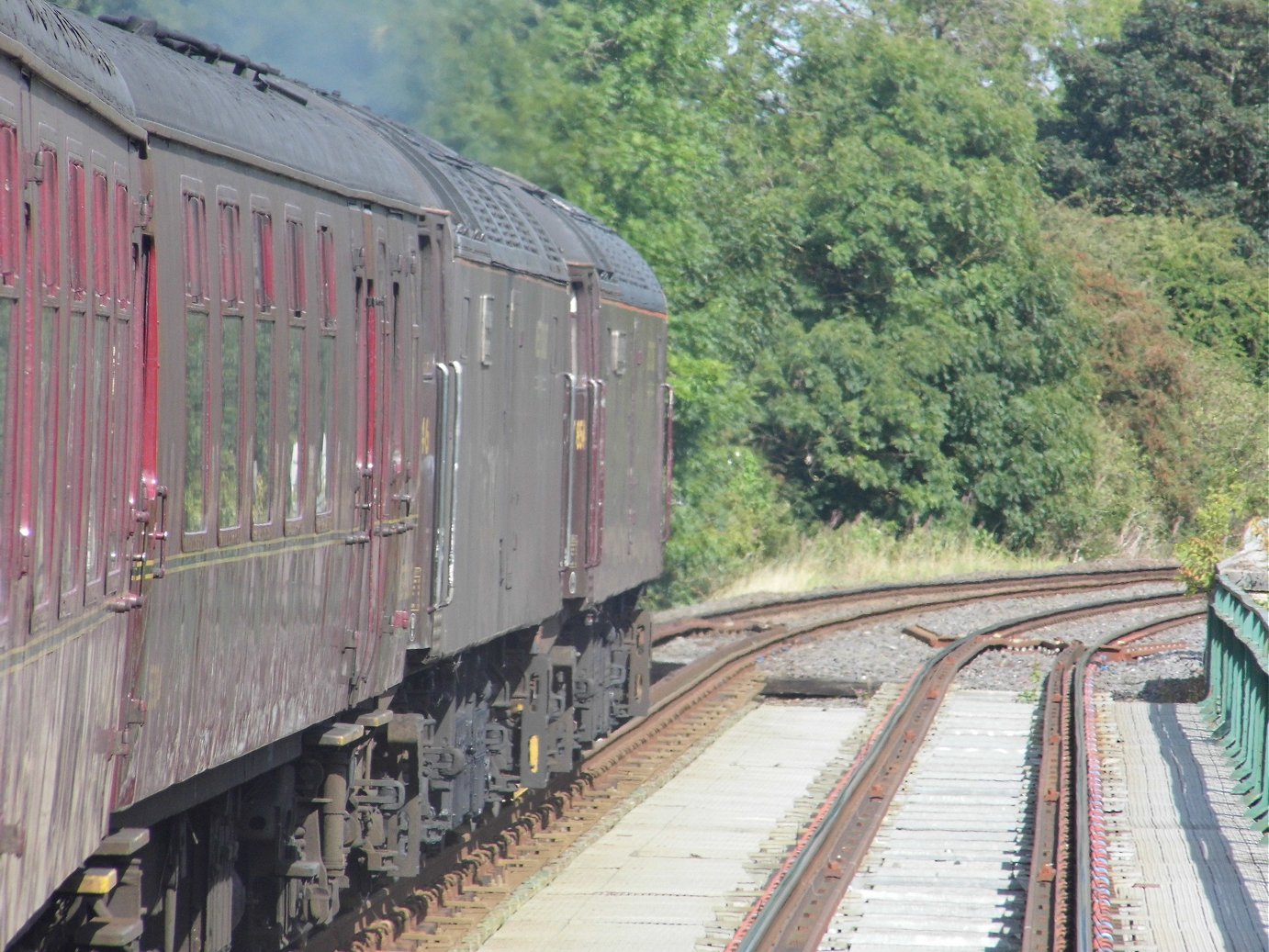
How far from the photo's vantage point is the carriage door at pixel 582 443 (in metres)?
12.1

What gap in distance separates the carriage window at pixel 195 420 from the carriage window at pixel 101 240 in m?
0.76

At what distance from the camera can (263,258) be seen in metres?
6.50

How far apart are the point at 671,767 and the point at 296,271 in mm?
8021

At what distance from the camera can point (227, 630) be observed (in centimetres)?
618

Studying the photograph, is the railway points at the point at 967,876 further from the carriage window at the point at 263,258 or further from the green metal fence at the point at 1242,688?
the carriage window at the point at 263,258

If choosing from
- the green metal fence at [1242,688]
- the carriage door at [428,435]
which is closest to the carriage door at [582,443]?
the carriage door at [428,435]

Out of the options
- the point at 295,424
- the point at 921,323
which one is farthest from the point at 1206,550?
the point at 295,424

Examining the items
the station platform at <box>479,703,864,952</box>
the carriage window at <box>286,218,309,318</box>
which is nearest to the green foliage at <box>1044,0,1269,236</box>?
the station platform at <box>479,703,864,952</box>

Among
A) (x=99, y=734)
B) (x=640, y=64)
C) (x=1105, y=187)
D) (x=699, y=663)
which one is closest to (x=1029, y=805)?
(x=699, y=663)

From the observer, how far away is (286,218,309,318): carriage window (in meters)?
6.78

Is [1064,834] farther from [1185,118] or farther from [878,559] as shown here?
[1185,118]

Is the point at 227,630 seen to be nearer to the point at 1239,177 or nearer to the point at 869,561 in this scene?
the point at 869,561

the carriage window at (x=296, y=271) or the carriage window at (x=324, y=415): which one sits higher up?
the carriage window at (x=296, y=271)

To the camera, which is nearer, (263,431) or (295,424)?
(263,431)
